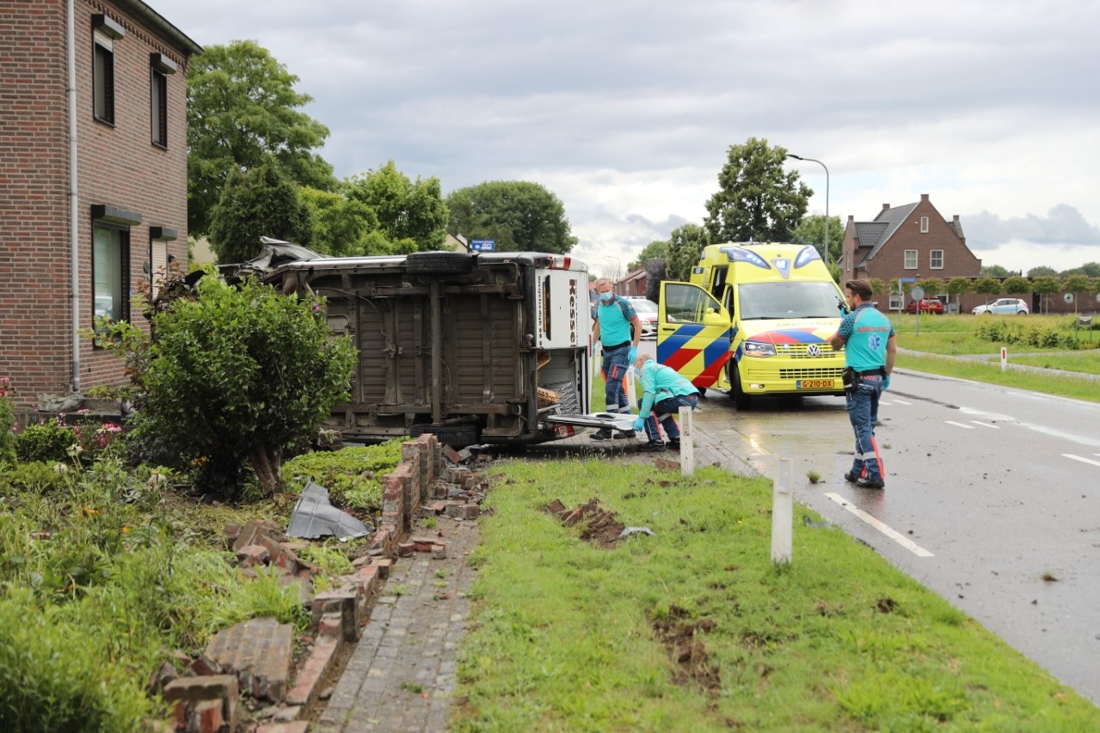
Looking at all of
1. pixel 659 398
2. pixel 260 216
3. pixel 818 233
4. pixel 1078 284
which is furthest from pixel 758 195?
pixel 818 233

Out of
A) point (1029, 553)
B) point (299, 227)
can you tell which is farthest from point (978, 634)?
point (299, 227)

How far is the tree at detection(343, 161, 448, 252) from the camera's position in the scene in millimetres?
49344

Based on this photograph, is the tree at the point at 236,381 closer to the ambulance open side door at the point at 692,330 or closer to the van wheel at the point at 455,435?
the van wheel at the point at 455,435

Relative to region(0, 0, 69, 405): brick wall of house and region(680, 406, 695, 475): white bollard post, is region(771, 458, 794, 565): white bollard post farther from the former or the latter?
region(0, 0, 69, 405): brick wall of house

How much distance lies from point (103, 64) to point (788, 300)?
38.9ft

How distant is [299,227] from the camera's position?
34500mm

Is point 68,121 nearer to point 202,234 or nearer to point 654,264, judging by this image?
point 202,234

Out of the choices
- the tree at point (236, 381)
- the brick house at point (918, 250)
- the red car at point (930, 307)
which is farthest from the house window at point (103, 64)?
the brick house at point (918, 250)

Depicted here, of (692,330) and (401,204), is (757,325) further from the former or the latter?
(401,204)

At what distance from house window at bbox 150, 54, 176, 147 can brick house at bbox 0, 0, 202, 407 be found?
173cm

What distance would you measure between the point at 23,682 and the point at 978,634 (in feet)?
14.2

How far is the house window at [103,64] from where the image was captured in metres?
17.1

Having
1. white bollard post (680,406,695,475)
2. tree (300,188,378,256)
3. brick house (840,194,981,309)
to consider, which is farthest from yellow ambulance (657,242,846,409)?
brick house (840,194,981,309)

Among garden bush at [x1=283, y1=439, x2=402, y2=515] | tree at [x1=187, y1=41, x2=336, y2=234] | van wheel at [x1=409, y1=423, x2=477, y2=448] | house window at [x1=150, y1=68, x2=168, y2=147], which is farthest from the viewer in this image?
tree at [x1=187, y1=41, x2=336, y2=234]
